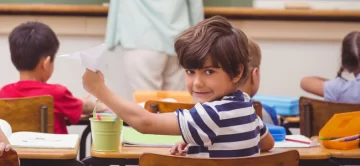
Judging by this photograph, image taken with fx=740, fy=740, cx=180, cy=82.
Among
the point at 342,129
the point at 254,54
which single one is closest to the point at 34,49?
the point at 254,54

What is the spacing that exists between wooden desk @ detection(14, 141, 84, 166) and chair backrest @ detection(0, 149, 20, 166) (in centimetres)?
51

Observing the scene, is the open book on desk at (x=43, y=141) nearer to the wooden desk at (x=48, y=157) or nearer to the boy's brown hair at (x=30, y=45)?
the wooden desk at (x=48, y=157)

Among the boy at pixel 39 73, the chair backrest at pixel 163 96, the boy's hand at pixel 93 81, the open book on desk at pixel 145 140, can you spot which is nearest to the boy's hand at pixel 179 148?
the open book on desk at pixel 145 140

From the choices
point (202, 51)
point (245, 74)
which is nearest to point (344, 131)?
point (245, 74)

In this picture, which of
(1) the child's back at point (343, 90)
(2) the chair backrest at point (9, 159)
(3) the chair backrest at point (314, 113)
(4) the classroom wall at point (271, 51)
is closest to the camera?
(2) the chair backrest at point (9, 159)

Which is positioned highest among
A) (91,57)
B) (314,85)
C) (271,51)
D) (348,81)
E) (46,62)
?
(91,57)

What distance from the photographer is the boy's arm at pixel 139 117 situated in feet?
6.72

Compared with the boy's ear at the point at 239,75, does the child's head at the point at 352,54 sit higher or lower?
lower

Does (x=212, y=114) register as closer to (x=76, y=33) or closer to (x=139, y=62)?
(x=139, y=62)

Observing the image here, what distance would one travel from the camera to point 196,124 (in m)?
2.11

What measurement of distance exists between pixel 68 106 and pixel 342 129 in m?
1.39

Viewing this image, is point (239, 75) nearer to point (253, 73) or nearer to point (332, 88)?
point (253, 73)

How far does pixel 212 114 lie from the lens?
83.2 inches

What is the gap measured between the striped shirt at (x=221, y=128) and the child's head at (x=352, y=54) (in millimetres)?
1874
